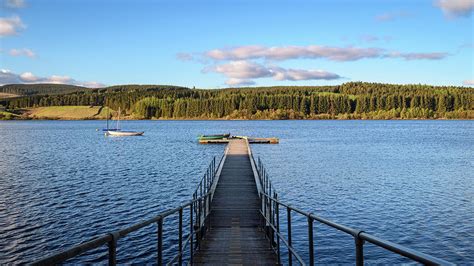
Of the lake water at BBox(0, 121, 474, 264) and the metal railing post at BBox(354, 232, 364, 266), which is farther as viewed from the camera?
the lake water at BBox(0, 121, 474, 264)

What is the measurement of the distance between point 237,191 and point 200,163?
67.7 feet

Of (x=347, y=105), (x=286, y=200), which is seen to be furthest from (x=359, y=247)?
(x=347, y=105)

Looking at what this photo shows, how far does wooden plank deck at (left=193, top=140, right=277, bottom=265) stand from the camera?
8.88 metres

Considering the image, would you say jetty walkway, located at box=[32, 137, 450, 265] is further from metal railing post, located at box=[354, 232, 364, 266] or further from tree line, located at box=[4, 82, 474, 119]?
tree line, located at box=[4, 82, 474, 119]

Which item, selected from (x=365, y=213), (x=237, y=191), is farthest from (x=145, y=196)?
(x=365, y=213)

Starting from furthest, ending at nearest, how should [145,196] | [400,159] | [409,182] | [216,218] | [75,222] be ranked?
[400,159], [409,182], [145,196], [75,222], [216,218]

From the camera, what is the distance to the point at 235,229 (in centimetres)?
1205

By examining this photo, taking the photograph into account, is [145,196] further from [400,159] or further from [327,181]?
[400,159]

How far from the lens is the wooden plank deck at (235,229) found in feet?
29.1

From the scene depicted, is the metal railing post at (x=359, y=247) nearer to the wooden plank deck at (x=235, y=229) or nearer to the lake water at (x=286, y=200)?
the wooden plank deck at (x=235, y=229)

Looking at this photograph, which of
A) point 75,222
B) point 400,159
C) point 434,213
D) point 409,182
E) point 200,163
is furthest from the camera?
point 400,159

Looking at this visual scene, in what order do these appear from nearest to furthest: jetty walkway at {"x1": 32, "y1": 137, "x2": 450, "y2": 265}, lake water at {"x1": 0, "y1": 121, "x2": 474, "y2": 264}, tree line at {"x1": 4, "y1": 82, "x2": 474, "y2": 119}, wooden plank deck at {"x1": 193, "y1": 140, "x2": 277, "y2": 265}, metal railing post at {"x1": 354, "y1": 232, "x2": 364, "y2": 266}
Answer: metal railing post at {"x1": 354, "y1": 232, "x2": 364, "y2": 266} → jetty walkway at {"x1": 32, "y1": 137, "x2": 450, "y2": 265} → wooden plank deck at {"x1": 193, "y1": 140, "x2": 277, "y2": 265} → lake water at {"x1": 0, "y1": 121, "x2": 474, "y2": 264} → tree line at {"x1": 4, "y1": 82, "x2": 474, "y2": 119}

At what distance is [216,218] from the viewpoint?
1334 cm

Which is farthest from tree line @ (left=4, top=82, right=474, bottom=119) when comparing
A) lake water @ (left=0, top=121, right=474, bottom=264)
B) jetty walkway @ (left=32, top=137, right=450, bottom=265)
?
jetty walkway @ (left=32, top=137, right=450, bottom=265)
